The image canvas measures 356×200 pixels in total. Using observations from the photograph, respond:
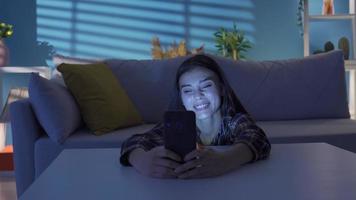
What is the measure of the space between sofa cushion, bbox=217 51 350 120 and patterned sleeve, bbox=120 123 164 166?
4.36 ft

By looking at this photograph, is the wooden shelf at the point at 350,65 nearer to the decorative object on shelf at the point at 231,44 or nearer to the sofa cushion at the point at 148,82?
the decorative object on shelf at the point at 231,44

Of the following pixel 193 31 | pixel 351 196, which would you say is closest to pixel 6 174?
pixel 193 31

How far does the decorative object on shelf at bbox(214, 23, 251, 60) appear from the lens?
3.62 meters

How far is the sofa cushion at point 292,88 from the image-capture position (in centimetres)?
250

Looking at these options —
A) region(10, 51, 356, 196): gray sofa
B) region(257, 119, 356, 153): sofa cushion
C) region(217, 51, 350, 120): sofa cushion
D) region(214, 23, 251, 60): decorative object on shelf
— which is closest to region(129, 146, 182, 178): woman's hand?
region(257, 119, 356, 153): sofa cushion

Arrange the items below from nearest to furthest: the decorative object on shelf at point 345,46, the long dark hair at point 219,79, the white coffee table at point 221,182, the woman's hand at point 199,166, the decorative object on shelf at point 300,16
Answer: the white coffee table at point 221,182 → the woman's hand at point 199,166 → the long dark hair at point 219,79 → the decorative object on shelf at point 345,46 → the decorative object on shelf at point 300,16

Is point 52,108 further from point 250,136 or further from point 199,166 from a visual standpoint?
point 199,166

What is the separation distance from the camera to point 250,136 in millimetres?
1112

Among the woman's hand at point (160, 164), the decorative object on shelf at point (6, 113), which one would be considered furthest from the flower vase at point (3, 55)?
the woman's hand at point (160, 164)

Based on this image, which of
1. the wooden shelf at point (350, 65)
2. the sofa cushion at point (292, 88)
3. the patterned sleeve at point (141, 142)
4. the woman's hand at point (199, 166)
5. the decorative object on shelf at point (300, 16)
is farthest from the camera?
the decorative object on shelf at point (300, 16)

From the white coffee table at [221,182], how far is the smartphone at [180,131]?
7cm

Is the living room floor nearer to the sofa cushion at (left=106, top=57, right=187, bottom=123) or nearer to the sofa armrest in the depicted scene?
the sofa armrest

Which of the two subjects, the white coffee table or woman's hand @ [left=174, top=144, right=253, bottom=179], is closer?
the white coffee table

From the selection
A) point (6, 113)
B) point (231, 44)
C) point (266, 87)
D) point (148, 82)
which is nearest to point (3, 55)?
point (6, 113)
